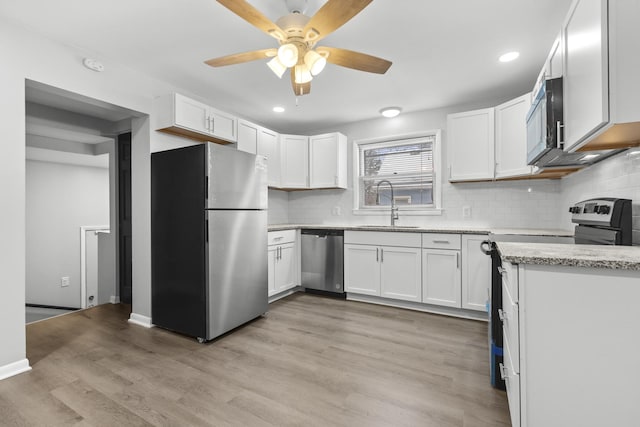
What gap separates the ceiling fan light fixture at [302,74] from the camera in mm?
1912

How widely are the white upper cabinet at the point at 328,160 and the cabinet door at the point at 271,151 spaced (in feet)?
1.55

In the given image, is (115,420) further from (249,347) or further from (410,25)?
(410,25)

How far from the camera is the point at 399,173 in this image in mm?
4129

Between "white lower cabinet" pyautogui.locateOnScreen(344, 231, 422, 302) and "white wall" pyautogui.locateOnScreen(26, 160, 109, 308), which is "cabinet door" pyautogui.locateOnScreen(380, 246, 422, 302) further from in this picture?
"white wall" pyautogui.locateOnScreen(26, 160, 109, 308)

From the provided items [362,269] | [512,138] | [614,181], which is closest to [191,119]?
[362,269]

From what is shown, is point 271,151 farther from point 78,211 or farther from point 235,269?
point 78,211

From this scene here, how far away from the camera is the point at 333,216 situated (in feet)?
14.9

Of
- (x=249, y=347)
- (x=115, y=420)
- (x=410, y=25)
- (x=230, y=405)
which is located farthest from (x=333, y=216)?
(x=115, y=420)

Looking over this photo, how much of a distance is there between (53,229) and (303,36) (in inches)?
222

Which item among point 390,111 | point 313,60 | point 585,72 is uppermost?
point 390,111

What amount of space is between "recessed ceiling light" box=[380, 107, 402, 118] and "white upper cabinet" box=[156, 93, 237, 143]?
1894 mm

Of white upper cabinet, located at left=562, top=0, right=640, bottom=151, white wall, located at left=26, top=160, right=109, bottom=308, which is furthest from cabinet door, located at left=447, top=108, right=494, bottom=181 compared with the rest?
white wall, located at left=26, top=160, right=109, bottom=308

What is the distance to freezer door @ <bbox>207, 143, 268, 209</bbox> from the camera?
2580mm

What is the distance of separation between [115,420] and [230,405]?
0.58 meters
